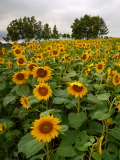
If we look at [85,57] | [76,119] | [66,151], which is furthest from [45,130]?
[85,57]

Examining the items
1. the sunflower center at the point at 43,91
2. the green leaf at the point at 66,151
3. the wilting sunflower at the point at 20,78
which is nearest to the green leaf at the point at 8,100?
the wilting sunflower at the point at 20,78

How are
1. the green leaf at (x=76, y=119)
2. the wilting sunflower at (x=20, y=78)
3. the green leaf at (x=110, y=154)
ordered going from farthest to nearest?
the wilting sunflower at (x=20, y=78) → the green leaf at (x=76, y=119) → the green leaf at (x=110, y=154)

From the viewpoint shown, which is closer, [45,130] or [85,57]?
[45,130]

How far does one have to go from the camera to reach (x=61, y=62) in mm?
3416

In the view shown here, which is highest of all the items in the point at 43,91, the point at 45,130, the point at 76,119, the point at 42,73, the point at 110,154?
the point at 42,73

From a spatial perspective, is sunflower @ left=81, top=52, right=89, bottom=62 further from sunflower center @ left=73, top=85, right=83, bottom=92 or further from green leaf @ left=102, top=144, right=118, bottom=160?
green leaf @ left=102, top=144, right=118, bottom=160

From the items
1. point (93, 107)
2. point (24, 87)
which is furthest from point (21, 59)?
point (93, 107)

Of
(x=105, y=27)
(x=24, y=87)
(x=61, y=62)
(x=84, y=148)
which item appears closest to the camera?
(x=84, y=148)

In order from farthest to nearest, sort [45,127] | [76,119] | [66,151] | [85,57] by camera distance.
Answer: [85,57] → [76,119] → [66,151] → [45,127]

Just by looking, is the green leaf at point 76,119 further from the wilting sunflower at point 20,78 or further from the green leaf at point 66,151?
the wilting sunflower at point 20,78

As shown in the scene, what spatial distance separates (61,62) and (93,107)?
1.65 m

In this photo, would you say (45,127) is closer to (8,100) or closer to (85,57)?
(8,100)

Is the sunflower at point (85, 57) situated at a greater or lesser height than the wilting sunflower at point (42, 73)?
greater

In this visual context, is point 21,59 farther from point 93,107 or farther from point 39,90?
point 93,107
